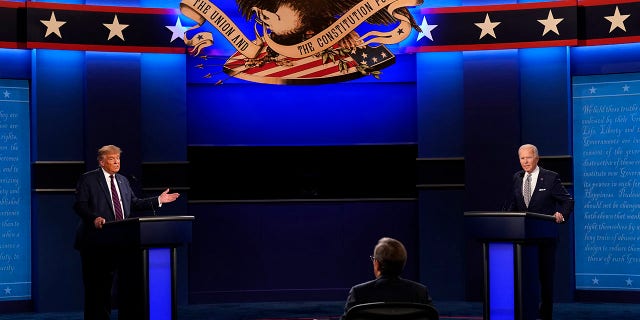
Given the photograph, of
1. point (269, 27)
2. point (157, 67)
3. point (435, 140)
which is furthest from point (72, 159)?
point (435, 140)

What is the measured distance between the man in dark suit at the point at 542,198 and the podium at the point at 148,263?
8.52 feet

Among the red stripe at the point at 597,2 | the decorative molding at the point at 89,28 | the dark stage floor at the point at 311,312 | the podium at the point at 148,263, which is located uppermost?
the red stripe at the point at 597,2

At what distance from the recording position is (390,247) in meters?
3.85

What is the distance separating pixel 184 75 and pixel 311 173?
1.65 metres

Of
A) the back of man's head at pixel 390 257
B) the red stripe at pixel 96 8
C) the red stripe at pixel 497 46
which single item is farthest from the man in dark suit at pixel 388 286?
the red stripe at pixel 96 8

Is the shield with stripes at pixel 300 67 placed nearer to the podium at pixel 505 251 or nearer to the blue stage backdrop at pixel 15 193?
the blue stage backdrop at pixel 15 193

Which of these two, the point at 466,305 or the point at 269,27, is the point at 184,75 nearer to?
Answer: the point at 269,27

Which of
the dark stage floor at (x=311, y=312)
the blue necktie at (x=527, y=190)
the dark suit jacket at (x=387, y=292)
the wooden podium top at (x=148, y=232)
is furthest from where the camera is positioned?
the dark stage floor at (x=311, y=312)

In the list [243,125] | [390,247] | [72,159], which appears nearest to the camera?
[390,247]

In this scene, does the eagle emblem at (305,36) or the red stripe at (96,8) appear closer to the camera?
the red stripe at (96,8)

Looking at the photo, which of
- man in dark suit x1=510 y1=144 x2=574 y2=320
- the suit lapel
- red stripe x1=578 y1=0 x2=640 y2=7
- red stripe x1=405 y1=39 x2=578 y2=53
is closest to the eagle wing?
red stripe x1=405 y1=39 x2=578 y2=53

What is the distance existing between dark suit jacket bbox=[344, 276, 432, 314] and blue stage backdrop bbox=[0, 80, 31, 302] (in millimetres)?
5999

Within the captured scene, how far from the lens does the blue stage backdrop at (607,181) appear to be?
29.9ft

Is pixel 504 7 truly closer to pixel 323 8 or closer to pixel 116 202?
pixel 323 8
